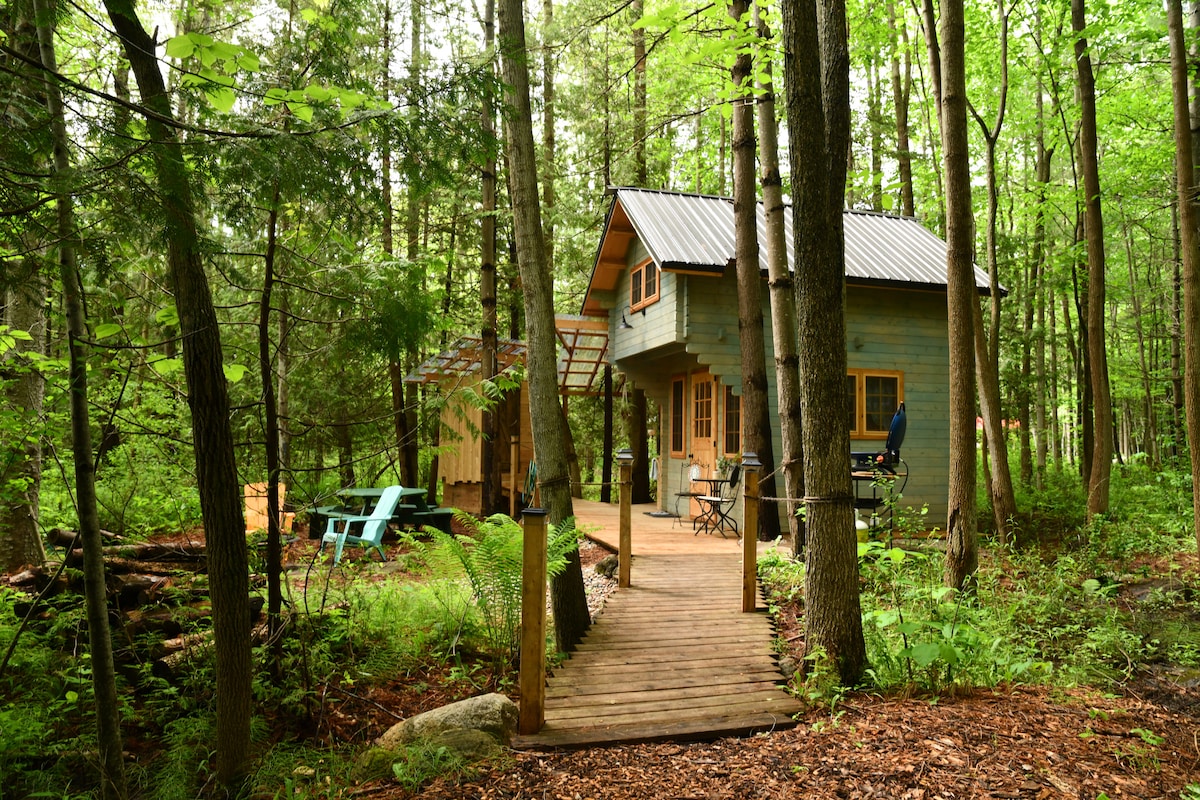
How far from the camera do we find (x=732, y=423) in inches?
472

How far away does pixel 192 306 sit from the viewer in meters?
3.47

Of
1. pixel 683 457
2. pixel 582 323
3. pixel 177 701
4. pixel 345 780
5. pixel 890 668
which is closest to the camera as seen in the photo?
pixel 345 780

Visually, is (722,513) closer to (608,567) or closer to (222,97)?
(608,567)

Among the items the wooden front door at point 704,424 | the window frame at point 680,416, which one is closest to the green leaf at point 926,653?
the wooden front door at point 704,424

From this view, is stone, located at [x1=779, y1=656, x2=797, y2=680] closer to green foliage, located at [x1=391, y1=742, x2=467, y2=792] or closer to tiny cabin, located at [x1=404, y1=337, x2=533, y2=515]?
green foliage, located at [x1=391, y1=742, x2=467, y2=792]

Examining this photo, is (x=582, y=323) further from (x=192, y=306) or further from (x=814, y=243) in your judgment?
(x=192, y=306)

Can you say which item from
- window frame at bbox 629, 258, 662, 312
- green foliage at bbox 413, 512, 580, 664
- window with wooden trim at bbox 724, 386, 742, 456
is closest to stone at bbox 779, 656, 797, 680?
green foliage at bbox 413, 512, 580, 664

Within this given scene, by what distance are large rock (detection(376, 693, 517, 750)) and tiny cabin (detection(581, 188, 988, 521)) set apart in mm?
7269

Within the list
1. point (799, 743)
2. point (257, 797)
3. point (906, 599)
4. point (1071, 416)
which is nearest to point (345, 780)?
point (257, 797)

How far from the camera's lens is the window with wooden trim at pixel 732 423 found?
11836mm

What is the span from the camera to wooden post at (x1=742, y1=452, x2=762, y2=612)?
638 cm

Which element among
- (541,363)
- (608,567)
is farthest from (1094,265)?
(541,363)

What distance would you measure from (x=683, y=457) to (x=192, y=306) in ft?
36.5

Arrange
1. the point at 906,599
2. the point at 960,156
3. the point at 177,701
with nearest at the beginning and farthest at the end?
the point at 177,701 < the point at 906,599 < the point at 960,156
